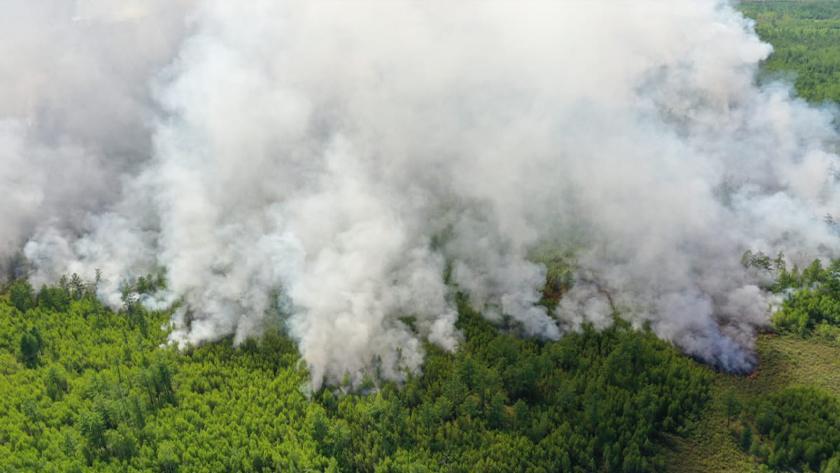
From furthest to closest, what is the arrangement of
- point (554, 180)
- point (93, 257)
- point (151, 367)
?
1. point (554, 180)
2. point (93, 257)
3. point (151, 367)

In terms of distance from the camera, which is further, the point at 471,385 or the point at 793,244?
the point at 793,244

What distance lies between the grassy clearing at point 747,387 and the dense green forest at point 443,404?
7.6 inches

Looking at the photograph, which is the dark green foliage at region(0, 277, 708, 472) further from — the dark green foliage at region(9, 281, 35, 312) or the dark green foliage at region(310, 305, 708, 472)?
the dark green foliage at region(9, 281, 35, 312)

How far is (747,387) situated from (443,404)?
150 ft

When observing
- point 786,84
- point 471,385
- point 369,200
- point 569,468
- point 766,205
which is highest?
point 786,84

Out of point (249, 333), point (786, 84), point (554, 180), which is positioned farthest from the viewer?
point (786, 84)

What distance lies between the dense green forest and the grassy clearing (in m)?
0.19

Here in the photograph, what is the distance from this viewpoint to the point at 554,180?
4973 inches

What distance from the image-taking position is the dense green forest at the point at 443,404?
7969cm

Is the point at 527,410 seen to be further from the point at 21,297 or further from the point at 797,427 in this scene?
the point at 21,297

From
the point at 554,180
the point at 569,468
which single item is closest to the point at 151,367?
the point at 569,468

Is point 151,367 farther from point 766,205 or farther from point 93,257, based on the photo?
point 766,205

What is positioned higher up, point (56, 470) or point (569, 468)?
point (569, 468)

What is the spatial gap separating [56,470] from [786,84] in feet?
564
